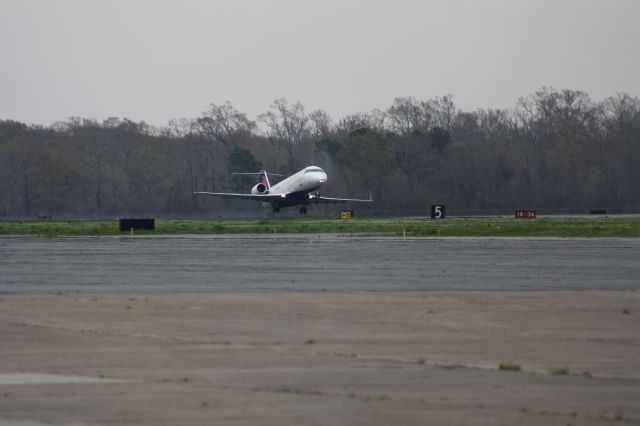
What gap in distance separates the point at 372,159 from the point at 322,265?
111m

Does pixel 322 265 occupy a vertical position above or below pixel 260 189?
below

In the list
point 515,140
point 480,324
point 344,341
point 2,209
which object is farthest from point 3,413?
point 515,140

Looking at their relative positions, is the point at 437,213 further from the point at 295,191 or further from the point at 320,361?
the point at 320,361

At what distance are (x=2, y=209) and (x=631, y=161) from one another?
3319 inches

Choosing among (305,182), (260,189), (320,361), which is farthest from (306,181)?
(320,361)

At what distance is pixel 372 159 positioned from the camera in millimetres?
140500

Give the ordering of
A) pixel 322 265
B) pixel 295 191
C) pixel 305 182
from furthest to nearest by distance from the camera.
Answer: pixel 295 191
pixel 305 182
pixel 322 265

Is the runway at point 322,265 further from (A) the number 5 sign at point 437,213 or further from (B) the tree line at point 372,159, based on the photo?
(B) the tree line at point 372,159

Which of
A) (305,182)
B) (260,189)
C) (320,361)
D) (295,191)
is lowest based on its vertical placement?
(320,361)

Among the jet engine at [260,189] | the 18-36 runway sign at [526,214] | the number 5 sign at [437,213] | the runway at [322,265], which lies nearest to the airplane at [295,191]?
the jet engine at [260,189]

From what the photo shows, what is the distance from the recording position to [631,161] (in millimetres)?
139625

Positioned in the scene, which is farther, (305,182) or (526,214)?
(526,214)

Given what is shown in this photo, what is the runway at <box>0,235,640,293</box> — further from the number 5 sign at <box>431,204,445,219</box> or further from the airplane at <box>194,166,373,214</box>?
the airplane at <box>194,166,373,214</box>

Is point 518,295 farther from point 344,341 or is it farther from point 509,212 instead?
point 509,212
